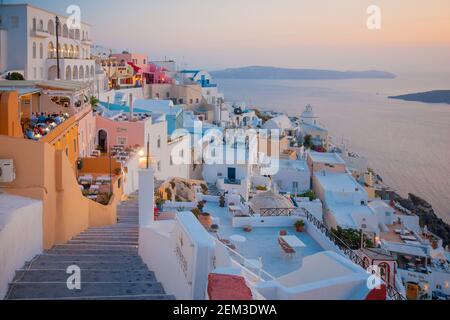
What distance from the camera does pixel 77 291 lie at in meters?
4.21

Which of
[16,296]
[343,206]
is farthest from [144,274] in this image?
[343,206]

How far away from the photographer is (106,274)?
481 centimetres

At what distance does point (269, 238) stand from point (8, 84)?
640 cm

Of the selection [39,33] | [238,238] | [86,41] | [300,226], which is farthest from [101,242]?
[86,41]

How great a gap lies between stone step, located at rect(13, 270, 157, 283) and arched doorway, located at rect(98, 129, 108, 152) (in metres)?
11.4

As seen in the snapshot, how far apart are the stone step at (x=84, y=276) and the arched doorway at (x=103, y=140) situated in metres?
11.4

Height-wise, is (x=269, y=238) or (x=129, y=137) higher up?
(x=129, y=137)

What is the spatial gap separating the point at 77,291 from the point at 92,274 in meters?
0.61

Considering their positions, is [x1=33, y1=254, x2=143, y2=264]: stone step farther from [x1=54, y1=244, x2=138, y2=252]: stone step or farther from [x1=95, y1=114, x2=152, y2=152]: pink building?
[x1=95, y1=114, x2=152, y2=152]: pink building

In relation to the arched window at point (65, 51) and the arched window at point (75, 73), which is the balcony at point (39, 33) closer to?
the arched window at point (75, 73)

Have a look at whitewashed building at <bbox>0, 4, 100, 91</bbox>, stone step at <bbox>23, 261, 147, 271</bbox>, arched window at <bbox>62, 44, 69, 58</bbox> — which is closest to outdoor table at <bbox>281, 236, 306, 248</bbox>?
stone step at <bbox>23, 261, 147, 271</bbox>

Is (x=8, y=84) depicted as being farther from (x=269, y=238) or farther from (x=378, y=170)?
(x=378, y=170)

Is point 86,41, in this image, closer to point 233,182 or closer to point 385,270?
point 233,182
